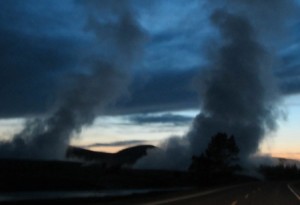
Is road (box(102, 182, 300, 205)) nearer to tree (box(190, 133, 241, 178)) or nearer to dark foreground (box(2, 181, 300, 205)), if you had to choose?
dark foreground (box(2, 181, 300, 205))

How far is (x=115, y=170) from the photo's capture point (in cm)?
19162

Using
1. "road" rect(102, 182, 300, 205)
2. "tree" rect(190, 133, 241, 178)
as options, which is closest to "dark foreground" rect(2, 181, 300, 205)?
"road" rect(102, 182, 300, 205)

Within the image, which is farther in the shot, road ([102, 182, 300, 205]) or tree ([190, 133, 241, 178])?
tree ([190, 133, 241, 178])

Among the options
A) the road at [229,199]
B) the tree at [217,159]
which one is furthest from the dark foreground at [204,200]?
the tree at [217,159]

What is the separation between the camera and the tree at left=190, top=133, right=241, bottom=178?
365 feet

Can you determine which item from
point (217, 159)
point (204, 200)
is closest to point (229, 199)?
point (204, 200)

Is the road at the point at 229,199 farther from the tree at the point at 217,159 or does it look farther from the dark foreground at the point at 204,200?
the tree at the point at 217,159

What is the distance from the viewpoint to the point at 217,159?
113750mm

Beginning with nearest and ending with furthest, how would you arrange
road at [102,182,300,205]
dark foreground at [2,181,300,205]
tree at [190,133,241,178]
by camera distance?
1. road at [102,182,300,205]
2. dark foreground at [2,181,300,205]
3. tree at [190,133,241,178]

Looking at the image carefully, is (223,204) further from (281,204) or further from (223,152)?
(223,152)

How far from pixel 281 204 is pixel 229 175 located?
3616 inches

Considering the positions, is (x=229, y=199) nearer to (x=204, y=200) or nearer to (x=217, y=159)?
(x=204, y=200)

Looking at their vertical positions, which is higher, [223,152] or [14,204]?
[223,152]

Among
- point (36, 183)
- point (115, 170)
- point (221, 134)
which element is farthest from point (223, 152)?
point (115, 170)
